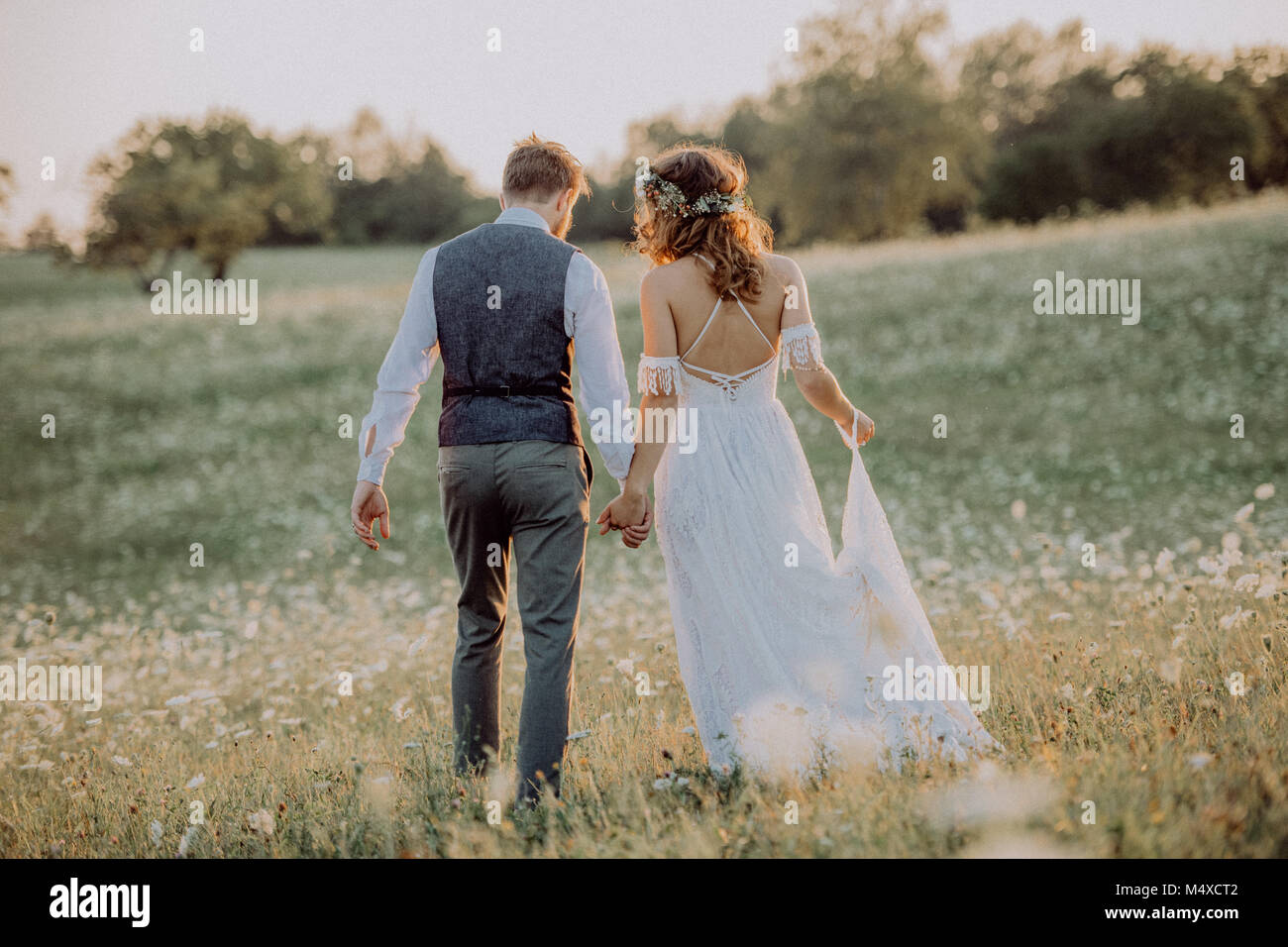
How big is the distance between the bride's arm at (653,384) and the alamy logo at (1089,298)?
15.1 meters

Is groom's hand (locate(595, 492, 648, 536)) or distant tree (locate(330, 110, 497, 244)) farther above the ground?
distant tree (locate(330, 110, 497, 244))

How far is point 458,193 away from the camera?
57.4 metres

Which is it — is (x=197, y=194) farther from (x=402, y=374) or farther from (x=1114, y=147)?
(x=402, y=374)

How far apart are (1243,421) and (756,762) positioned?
40.2ft

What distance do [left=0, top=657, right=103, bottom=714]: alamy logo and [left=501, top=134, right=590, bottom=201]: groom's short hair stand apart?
444cm

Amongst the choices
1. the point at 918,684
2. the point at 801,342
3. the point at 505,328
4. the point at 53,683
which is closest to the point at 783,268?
the point at 801,342

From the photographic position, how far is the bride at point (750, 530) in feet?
13.8

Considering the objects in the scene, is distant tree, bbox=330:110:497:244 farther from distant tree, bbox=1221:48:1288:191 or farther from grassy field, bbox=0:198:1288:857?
distant tree, bbox=1221:48:1288:191

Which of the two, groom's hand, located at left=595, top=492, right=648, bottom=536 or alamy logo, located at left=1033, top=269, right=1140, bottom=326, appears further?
alamy logo, located at left=1033, top=269, right=1140, bottom=326

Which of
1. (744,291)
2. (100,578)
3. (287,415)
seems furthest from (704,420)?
(287,415)

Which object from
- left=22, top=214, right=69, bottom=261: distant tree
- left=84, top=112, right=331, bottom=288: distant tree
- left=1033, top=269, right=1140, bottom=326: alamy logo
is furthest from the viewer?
left=84, top=112, right=331, bottom=288: distant tree
